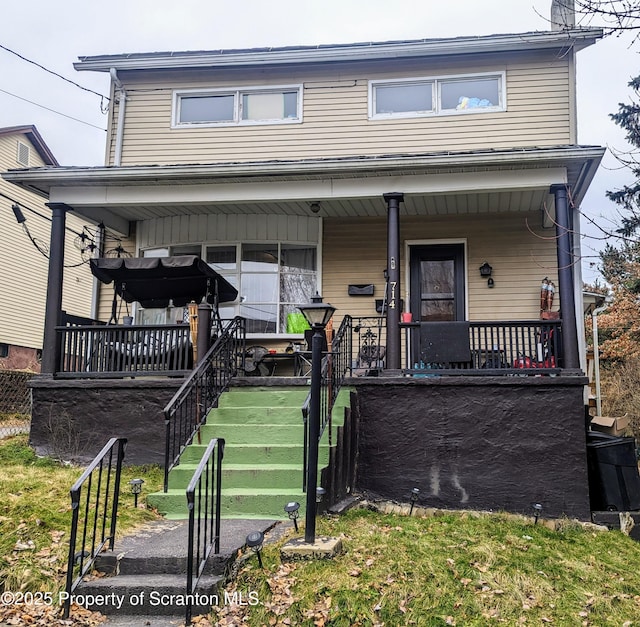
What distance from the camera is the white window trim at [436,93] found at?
10.8 m

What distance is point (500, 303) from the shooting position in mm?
10250

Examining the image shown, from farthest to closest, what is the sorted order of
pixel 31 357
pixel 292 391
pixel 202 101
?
pixel 31 357 → pixel 202 101 → pixel 292 391

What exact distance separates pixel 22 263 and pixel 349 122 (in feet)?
44.2

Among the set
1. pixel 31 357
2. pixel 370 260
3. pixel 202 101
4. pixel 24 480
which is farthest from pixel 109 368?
pixel 31 357

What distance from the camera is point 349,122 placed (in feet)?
36.5

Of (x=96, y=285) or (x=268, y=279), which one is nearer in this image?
(x=268, y=279)

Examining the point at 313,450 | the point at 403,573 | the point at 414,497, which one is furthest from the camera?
the point at 414,497

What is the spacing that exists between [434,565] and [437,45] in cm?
875

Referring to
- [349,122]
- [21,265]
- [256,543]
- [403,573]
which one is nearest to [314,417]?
[256,543]

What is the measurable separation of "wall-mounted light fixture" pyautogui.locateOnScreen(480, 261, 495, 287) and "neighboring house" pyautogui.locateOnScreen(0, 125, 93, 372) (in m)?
12.5

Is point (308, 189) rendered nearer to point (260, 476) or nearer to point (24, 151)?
point (260, 476)

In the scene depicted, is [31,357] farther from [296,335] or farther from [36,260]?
[296,335]

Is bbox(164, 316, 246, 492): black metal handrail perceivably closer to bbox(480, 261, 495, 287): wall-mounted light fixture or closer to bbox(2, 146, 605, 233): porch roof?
bbox(2, 146, 605, 233): porch roof

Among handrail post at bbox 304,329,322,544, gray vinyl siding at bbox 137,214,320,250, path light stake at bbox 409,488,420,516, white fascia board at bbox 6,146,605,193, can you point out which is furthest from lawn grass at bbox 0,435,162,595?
gray vinyl siding at bbox 137,214,320,250
